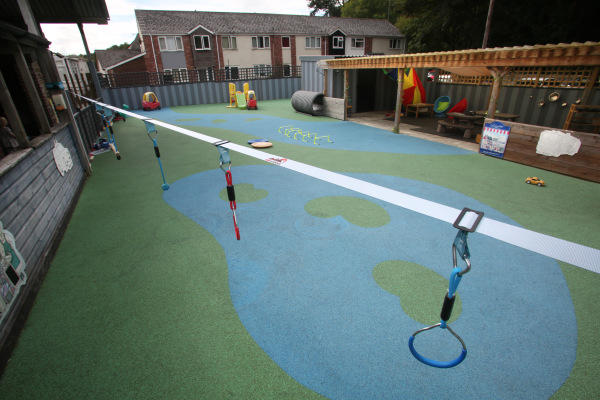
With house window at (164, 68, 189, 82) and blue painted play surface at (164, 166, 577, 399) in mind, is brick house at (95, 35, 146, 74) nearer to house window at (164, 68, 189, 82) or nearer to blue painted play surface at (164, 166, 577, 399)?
house window at (164, 68, 189, 82)

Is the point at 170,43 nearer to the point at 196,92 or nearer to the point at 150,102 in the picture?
the point at 196,92

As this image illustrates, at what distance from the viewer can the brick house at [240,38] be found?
31.2 meters

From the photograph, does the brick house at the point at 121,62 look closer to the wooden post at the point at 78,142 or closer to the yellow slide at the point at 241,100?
the yellow slide at the point at 241,100

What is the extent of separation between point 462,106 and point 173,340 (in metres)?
16.0

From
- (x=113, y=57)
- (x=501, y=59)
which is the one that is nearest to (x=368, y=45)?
(x=113, y=57)

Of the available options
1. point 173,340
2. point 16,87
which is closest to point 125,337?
point 173,340

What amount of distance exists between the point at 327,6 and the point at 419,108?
69.9m

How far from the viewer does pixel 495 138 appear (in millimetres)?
9148

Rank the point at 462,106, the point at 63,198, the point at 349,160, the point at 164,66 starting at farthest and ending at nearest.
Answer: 1. the point at 164,66
2. the point at 462,106
3. the point at 349,160
4. the point at 63,198

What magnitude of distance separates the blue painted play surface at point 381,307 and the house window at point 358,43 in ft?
132

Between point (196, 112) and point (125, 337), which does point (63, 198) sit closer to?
point (125, 337)

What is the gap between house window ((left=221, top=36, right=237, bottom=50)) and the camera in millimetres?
33344

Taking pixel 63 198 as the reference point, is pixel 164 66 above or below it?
above

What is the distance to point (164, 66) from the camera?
31.7 meters
